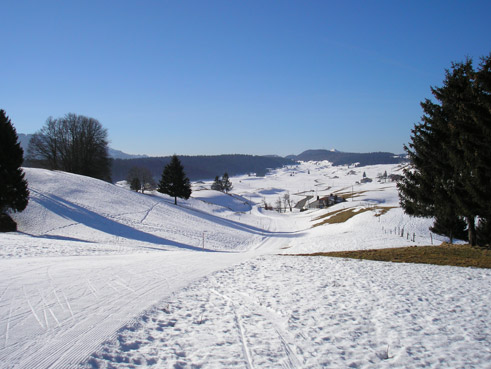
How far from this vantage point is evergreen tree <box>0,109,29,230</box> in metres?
21.4

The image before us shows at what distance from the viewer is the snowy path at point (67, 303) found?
4.30 metres

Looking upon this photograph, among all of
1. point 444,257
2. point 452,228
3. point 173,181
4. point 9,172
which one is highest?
point 9,172

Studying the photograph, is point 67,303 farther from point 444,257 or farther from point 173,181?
point 173,181

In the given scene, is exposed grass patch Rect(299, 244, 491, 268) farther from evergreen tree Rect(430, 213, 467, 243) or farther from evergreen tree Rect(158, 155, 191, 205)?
evergreen tree Rect(158, 155, 191, 205)

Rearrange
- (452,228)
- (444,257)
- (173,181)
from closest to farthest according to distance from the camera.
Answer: (444,257) < (452,228) < (173,181)

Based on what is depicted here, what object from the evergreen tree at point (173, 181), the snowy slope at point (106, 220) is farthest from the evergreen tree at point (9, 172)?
the evergreen tree at point (173, 181)

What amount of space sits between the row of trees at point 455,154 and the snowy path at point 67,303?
43.7 ft

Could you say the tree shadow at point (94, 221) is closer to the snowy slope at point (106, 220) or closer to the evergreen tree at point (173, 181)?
the snowy slope at point (106, 220)

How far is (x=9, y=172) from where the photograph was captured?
21.6 m

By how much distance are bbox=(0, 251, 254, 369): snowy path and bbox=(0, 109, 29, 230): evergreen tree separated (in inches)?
621

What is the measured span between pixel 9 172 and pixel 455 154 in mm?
29971

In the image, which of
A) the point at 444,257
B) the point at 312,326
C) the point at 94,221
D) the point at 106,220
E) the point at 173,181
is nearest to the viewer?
the point at 312,326

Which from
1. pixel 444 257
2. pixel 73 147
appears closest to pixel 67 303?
pixel 444 257

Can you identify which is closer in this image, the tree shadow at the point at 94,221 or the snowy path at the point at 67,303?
the snowy path at the point at 67,303
